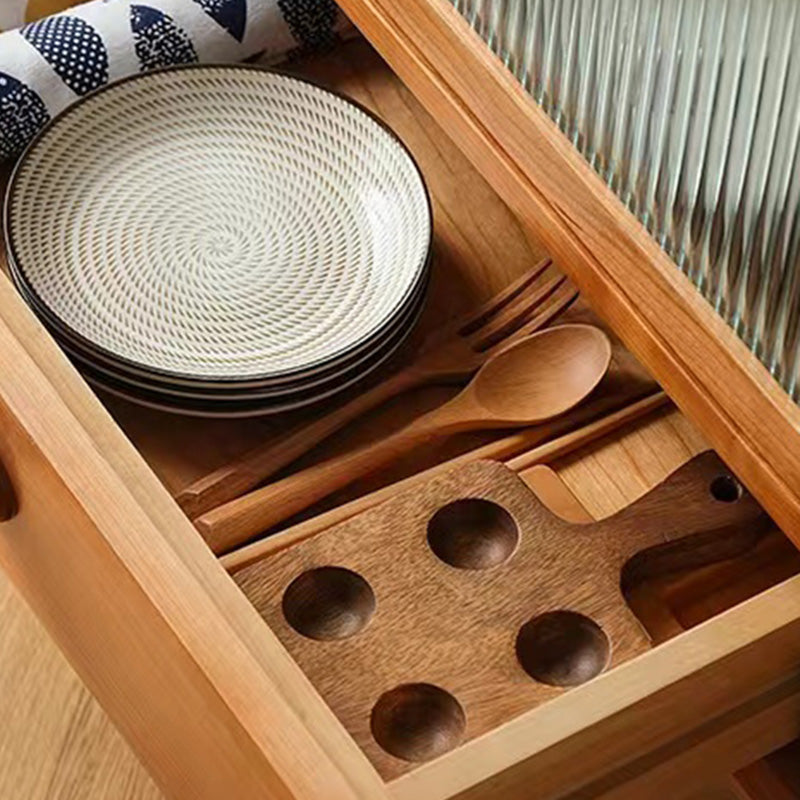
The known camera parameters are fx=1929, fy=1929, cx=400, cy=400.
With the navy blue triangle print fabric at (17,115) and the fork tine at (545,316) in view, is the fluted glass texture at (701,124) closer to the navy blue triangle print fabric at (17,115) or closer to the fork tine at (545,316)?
the fork tine at (545,316)

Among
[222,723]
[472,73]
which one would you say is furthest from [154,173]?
[222,723]

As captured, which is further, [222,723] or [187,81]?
[187,81]

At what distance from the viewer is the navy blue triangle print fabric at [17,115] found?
112 cm

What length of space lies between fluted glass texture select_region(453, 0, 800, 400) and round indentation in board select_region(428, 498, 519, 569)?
18 cm

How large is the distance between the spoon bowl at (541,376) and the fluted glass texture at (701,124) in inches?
7.5

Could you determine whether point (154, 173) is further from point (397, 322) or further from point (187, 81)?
point (397, 322)

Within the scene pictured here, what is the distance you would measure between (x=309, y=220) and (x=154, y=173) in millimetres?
95

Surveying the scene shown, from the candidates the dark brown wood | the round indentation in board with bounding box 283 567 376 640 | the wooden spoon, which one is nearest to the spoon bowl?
the wooden spoon

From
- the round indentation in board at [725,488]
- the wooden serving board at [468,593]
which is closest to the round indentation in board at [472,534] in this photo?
the wooden serving board at [468,593]

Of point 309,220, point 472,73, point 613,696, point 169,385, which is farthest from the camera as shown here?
point 309,220

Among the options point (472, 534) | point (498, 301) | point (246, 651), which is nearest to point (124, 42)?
point (498, 301)

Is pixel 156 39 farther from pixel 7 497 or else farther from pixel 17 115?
pixel 7 497

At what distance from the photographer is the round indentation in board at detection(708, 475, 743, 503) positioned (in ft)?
3.05

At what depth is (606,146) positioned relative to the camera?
0.84m
